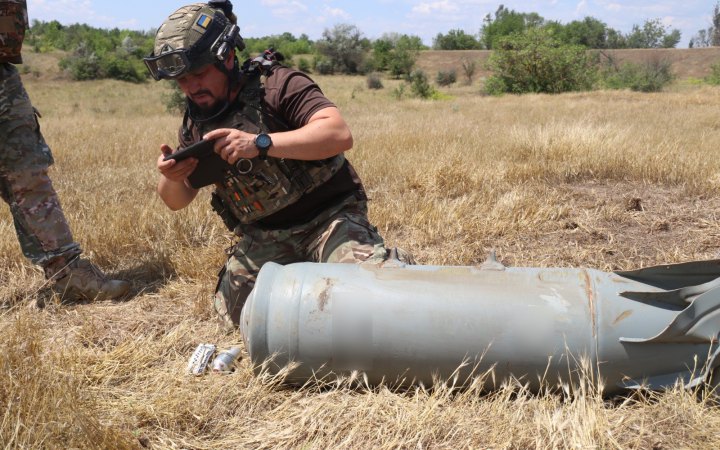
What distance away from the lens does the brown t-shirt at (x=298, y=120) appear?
2615mm

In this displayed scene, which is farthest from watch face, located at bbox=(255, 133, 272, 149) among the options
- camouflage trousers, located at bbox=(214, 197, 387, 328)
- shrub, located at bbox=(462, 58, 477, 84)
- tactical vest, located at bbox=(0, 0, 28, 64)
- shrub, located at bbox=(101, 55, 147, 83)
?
shrub, located at bbox=(462, 58, 477, 84)

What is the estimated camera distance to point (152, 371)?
7.85ft

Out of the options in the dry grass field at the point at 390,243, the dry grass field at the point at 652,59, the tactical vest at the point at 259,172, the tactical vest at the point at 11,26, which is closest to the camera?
the dry grass field at the point at 390,243

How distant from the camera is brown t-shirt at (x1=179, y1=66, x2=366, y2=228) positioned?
103 inches

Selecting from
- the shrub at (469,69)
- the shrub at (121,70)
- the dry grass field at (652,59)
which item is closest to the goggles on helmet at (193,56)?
the shrub at (121,70)

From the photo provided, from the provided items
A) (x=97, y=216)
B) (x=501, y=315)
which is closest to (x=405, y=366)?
(x=501, y=315)

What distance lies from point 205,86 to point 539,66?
21279 mm

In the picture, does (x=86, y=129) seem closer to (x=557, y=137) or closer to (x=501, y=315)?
(x=557, y=137)

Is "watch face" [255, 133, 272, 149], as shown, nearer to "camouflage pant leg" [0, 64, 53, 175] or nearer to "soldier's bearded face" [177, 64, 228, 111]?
"soldier's bearded face" [177, 64, 228, 111]

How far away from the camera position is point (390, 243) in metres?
3.72

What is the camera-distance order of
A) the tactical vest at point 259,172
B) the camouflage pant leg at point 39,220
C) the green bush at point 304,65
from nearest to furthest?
the tactical vest at point 259,172 < the camouflage pant leg at point 39,220 < the green bush at point 304,65

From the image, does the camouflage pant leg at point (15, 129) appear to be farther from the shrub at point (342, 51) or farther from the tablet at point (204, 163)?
the shrub at point (342, 51)

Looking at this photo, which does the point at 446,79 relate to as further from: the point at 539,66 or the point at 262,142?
the point at 262,142

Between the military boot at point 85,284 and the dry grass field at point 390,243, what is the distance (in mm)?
85
